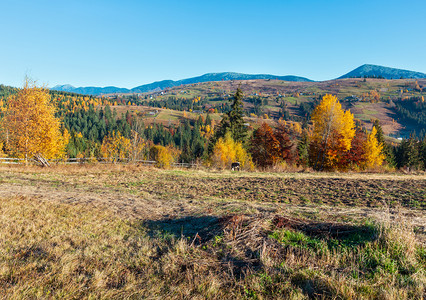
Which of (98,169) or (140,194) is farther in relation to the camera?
(98,169)

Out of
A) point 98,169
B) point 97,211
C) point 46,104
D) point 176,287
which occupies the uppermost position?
point 46,104

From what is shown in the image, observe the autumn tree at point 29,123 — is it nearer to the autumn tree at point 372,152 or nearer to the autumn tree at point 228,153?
the autumn tree at point 228,153

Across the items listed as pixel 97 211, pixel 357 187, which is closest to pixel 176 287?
→ pixel 97 211

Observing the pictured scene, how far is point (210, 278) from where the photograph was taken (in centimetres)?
393

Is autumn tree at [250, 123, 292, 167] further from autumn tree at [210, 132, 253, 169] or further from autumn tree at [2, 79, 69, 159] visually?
autumn tree at [2, 79, 69, 159]

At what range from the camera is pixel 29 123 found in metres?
23.1

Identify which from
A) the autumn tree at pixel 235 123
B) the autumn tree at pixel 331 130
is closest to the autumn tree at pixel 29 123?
the autumn tree at pixel 235 123

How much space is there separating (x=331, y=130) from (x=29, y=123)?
1483 inches

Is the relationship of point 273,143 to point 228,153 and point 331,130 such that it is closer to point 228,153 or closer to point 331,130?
point 228,153

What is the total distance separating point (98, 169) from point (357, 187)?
22.9 meters

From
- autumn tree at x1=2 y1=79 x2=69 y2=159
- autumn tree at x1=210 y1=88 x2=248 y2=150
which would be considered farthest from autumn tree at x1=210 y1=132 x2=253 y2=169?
autumn tree at x1=2 y1=79 x2=69 y2=159

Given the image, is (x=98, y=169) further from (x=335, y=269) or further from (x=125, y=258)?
(x=335, y=269)

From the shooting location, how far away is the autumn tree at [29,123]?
901 inches

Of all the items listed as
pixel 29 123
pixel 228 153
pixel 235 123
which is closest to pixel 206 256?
pixel 29 123
